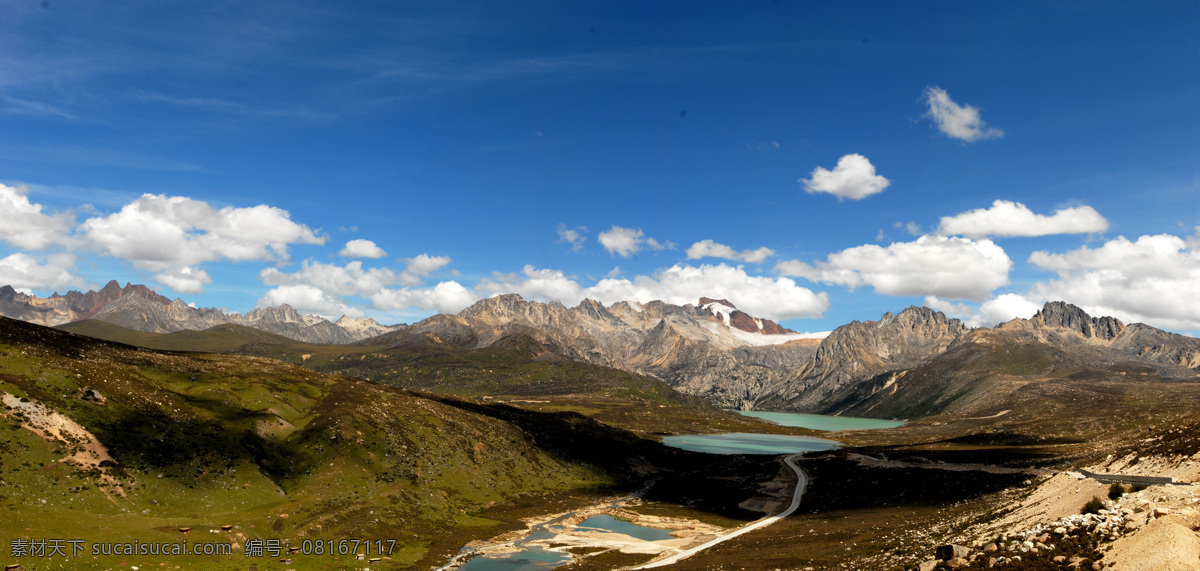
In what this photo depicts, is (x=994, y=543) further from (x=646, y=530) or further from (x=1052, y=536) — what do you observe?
(x=646, y=530)

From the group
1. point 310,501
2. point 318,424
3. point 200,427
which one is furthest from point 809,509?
point 200,427

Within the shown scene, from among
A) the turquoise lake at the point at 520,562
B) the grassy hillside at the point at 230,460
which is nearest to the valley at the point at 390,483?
the grassy hillside at the point at 230,460

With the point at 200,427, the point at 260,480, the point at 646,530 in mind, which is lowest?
the point at 646,530

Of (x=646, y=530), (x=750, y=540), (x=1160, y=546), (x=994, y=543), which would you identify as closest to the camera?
(x=1160, y=546)

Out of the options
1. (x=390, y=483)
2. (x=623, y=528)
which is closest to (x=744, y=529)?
(x=623, y=528)

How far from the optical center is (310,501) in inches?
4390

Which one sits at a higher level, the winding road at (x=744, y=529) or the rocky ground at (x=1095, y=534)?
the rocky ground at (x=1095, y=534)

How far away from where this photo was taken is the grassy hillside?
83438 mm

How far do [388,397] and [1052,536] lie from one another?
157 m

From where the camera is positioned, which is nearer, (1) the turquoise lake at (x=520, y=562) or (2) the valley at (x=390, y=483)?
(2) the valley at (x=390, y=483)

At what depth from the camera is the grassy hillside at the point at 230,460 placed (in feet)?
274

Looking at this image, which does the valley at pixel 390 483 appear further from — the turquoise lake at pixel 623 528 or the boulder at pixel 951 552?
the turquoise lake at pixel 623 528

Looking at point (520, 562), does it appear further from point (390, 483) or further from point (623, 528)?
point (390, 483)

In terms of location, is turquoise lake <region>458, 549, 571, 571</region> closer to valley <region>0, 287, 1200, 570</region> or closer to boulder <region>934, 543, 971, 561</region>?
valley <region>0, 287, 1200, 570</region>
